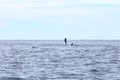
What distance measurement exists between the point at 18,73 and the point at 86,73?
17.5 ft

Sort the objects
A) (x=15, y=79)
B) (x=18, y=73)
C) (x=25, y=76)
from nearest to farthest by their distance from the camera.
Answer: (x=15, y=79) < (x=25, y=76) < (x=18, y=73)

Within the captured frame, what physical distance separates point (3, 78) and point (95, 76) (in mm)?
6795

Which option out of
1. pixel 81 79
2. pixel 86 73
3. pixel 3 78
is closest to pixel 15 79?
pixel 3 78

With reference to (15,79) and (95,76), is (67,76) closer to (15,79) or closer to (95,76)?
(95,76)

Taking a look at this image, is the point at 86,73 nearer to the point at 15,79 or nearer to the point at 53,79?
the point at 53,79

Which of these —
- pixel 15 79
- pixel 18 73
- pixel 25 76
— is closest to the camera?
pixel 15 79

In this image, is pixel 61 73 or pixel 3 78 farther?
pixel 61 73

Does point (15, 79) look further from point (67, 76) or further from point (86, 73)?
point (86, 73)

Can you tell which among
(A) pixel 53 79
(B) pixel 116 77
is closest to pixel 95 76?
(B) pixel 116 77

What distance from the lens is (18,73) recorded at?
99.3 feet

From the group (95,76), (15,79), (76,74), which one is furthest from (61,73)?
(15,79)

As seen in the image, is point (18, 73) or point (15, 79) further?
point (18, 73)

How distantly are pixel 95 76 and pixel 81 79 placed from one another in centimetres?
182

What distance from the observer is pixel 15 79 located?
86.6 ft
